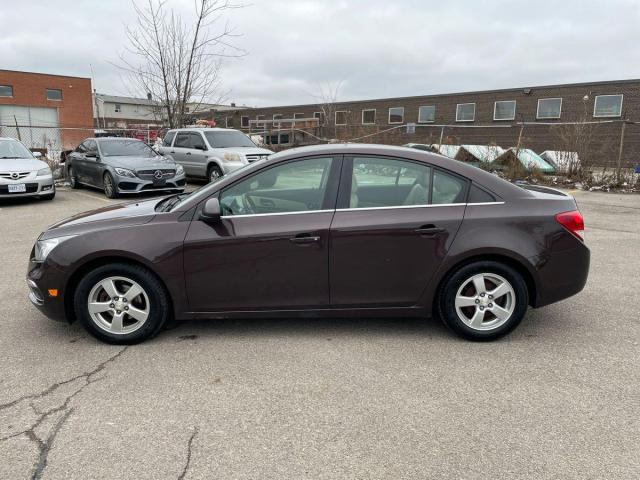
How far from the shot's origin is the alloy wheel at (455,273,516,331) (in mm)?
3848

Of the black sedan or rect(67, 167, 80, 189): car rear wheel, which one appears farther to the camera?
rect(67, 167, 80, 189): car rear wheel

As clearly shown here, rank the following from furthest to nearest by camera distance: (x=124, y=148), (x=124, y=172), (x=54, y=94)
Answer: (x=54, y=94) < (x=124, y=148) < (x=124, y=172)

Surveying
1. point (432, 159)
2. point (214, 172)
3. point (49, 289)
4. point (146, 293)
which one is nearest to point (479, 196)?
point (432, 159)

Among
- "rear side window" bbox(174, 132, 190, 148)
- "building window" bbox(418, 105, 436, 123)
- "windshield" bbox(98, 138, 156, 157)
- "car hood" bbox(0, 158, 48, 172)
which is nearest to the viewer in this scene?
"car hood" bbox(0, 158, 48, 172)

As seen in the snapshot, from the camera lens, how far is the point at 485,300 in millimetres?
3861

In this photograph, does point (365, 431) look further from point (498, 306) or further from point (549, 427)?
point (498, 306)

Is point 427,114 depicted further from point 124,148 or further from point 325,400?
point 325,400

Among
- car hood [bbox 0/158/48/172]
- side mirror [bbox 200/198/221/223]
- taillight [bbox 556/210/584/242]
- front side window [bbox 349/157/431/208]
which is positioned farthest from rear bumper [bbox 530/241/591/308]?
car hood [bbox 0/158/48/172]

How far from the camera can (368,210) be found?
385cm

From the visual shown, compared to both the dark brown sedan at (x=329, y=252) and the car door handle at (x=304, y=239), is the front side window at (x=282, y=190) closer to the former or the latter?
the dark brown sedan at (x=329, y=252)

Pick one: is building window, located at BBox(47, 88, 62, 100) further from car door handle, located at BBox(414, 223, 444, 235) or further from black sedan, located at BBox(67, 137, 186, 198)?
car door handle, located at BBox(414, 223, 444, 235)

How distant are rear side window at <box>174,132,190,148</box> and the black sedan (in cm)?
161

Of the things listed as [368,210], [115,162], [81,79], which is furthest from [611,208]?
[81,79]

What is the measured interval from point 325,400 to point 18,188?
405 inches
